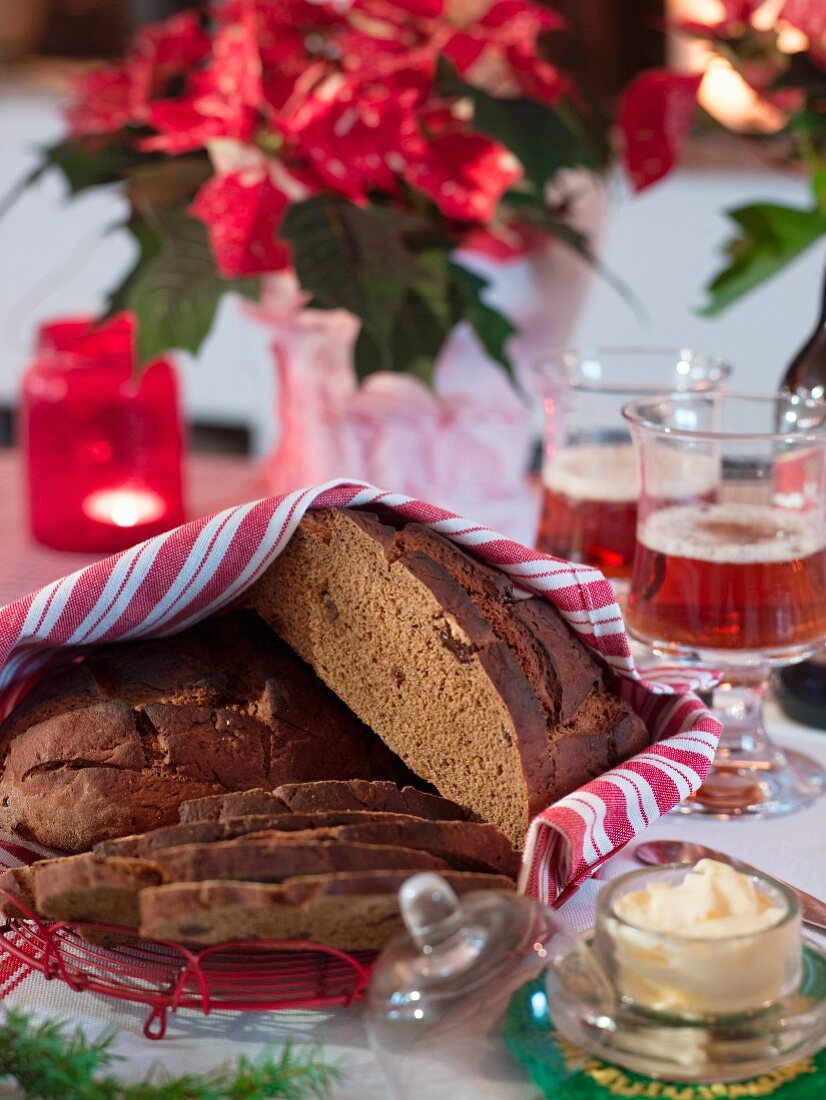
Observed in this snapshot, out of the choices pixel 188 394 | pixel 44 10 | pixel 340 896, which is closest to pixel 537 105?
pixel 340 896

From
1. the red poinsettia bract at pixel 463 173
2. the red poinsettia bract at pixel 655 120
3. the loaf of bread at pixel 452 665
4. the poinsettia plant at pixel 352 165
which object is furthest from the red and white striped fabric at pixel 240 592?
the red poinsettia bract at pixel 655 120

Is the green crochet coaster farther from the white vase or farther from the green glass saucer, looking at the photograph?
the white vase

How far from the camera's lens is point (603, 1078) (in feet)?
1.96

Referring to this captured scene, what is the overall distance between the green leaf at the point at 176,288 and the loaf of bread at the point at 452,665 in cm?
41

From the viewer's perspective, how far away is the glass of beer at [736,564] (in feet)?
3.05

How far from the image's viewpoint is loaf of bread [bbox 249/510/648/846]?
0.79 meters

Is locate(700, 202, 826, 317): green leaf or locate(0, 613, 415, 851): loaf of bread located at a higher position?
locate(700, 202, 826, 317): green leaf

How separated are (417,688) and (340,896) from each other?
0.70 feet

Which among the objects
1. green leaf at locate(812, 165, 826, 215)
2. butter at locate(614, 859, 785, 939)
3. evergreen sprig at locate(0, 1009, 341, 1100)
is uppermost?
green leaf at locate(812, 165, 826, 215)

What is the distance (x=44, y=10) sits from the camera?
405 cm

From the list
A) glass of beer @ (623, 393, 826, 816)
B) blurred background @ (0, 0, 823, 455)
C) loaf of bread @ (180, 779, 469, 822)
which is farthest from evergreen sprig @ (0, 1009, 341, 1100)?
blurred background @ (0, 0, 823, 455)

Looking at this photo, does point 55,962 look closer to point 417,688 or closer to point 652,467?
point 417,688

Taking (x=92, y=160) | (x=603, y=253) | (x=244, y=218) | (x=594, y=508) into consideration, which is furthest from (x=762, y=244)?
(x=603, y=253)

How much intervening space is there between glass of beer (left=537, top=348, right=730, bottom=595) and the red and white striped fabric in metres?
0.26
